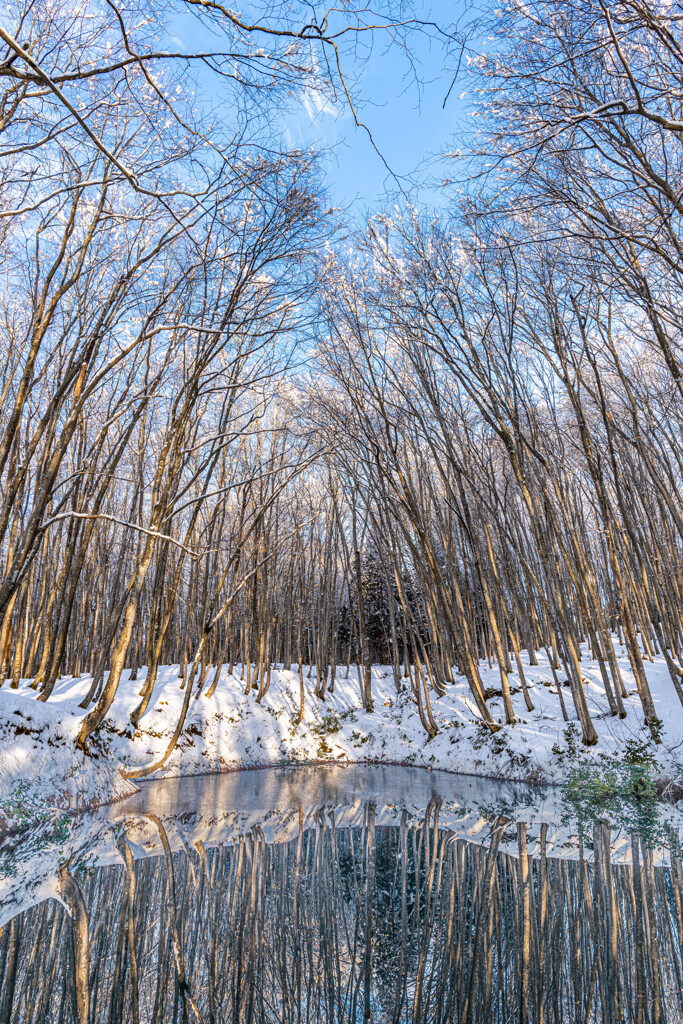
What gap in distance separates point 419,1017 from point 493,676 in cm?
1387

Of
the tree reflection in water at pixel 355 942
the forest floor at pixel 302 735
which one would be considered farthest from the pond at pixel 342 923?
the forest floor at pixel 302 735

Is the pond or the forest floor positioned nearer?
the pond

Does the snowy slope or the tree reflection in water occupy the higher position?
the snowy slope

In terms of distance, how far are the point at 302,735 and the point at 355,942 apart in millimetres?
12453

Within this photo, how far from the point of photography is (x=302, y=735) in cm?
1522

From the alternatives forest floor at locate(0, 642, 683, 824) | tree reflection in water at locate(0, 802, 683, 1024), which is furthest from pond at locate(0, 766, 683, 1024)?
forest floor at locate(0, 642, 683, 824)

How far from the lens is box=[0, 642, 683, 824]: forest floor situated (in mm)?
8258

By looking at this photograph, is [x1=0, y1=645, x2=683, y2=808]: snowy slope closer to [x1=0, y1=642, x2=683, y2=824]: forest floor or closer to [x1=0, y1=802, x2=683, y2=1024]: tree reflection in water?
[x1=0, y1=642, x2=683, y2=824]: forest floor

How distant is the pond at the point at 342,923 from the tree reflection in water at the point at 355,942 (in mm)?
14

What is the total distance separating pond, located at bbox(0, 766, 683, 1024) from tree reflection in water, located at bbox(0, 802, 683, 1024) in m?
0.01

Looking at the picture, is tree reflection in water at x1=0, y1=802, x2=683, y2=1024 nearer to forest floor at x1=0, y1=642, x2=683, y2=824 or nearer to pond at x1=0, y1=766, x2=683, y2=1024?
pond at x1=0, y1=766, x2=683, y2=1024

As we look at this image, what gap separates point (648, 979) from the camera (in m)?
2.78

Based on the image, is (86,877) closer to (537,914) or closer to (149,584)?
(537,914)

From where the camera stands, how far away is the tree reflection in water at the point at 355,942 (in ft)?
8.42
